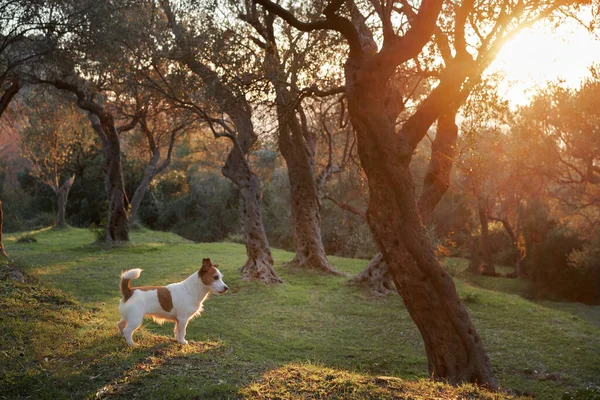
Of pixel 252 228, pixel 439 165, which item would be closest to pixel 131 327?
pixel 439 165

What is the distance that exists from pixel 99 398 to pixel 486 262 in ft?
98.4

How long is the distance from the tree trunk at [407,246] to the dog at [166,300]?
123 inches

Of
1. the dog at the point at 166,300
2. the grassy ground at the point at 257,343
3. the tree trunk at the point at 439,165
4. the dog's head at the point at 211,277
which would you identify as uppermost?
the tree trunk at the point at 439,165

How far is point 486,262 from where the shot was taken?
32.9 meters

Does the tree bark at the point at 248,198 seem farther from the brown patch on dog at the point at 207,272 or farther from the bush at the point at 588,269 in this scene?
the bush at the point at 588,269

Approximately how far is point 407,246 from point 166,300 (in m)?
4.21

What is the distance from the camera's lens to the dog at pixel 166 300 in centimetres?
856

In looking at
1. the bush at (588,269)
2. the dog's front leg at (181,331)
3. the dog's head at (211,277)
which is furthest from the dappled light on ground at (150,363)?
the bush at (588,269)

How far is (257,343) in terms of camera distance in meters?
11.6

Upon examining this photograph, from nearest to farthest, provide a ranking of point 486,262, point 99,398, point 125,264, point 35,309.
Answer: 1. point 99,398
2. point 35,309
3. point 125,264
4. point 486,262

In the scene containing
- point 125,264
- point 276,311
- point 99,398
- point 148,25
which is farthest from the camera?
point 125,264

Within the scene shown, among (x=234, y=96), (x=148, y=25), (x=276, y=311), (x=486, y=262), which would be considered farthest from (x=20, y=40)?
(x=486, y=262)

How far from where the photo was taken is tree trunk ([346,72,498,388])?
9172 mm

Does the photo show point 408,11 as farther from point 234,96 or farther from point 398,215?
point 398,215
